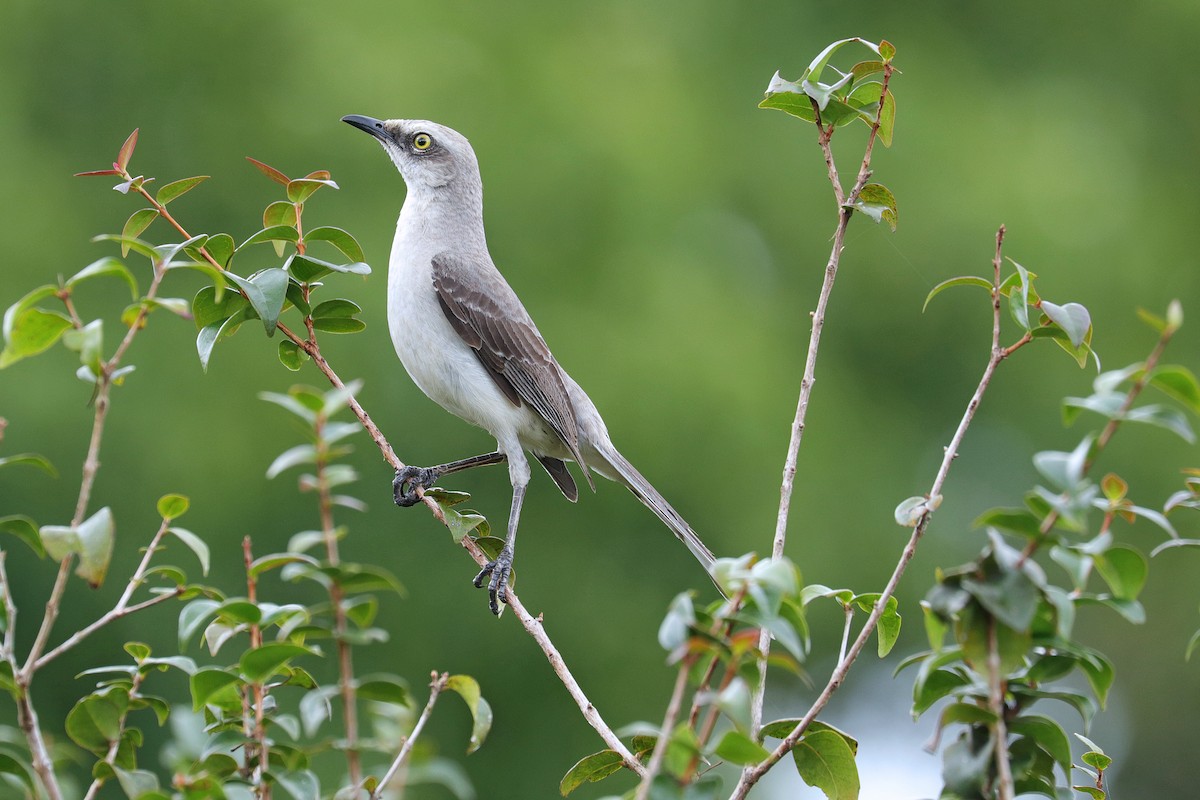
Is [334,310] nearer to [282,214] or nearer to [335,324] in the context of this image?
[335,324]

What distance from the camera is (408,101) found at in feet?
41.6

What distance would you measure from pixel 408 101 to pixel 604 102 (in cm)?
232

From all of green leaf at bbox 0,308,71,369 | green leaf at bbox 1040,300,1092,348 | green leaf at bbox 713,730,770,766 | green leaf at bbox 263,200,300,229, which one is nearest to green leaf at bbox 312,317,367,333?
green leaf at bbox 263,200,300,229

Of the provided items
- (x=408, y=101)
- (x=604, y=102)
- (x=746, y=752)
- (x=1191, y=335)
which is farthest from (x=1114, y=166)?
(x=746, y=752)

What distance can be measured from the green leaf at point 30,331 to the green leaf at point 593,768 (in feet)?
3.99

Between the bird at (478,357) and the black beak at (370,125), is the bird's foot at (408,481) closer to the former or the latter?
the bird at (478,357)

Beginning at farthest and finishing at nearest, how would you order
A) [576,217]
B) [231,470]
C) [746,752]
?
[576,217] < [231,470] < [746,752]

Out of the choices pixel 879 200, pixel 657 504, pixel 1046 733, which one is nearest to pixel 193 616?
pixel 1046 733

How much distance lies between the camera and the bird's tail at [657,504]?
4.52 metres

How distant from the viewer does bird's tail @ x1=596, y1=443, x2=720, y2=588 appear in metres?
4.52

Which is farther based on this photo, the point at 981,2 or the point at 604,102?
the point at 981,2

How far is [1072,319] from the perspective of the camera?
2.36 meters

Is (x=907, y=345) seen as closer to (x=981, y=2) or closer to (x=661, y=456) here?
(x=661, y=456)

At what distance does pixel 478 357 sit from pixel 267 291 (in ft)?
8.37
